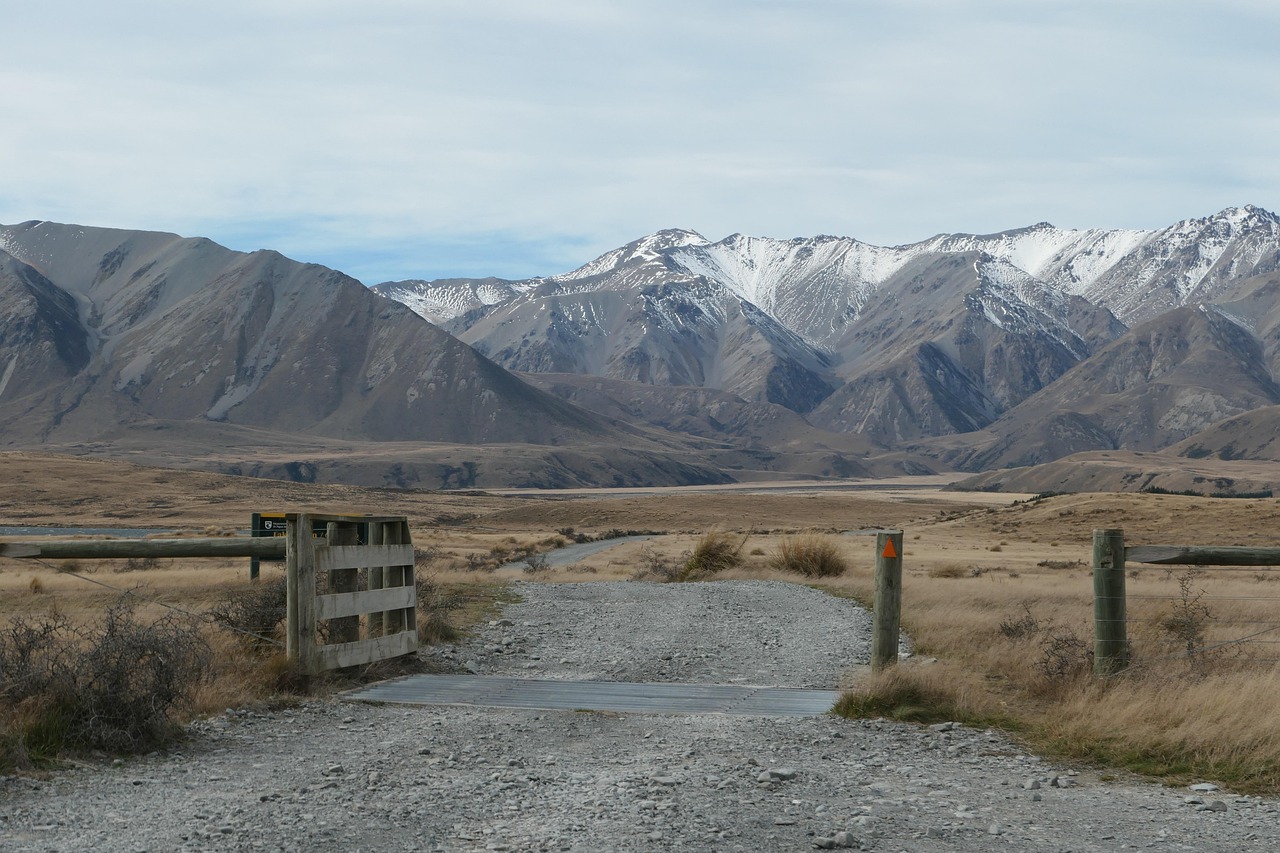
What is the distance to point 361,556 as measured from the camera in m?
13.2

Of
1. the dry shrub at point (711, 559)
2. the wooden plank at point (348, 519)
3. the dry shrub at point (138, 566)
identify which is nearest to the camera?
the wooden plank at point (348, 519)

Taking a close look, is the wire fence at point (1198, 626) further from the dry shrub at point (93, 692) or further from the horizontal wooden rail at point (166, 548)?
the dry shrub at point (93, 692)

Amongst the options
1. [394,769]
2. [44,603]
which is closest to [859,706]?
[394,769]

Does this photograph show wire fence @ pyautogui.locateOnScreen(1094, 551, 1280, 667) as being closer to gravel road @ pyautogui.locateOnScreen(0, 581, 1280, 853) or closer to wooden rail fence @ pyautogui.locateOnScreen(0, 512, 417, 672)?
gravel road @ pyautogui.locateOnScreen(0, 581, 1280, 853)

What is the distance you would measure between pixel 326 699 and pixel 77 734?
9.49ft

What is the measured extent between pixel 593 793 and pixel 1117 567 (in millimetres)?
5859

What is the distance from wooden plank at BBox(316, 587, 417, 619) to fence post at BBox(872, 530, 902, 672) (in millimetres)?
5026

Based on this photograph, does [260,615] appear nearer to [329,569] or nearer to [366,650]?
[366,650]

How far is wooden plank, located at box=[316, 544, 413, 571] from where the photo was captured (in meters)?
12.4

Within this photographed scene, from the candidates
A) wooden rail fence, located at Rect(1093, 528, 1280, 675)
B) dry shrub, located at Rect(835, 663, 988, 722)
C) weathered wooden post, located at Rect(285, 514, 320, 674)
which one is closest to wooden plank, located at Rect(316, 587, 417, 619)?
weathered wooden post, located at Rect(285, 514, 320, 674)

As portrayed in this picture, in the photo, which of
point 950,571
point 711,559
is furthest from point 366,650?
point 950,571

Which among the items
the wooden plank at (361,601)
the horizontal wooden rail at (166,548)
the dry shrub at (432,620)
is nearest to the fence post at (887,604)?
the wooden plank at (361,601)

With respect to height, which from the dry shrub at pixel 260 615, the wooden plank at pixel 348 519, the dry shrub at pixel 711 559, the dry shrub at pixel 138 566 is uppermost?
the wooden plank at pixel 348 519

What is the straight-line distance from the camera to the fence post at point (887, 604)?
1277 centimetres
